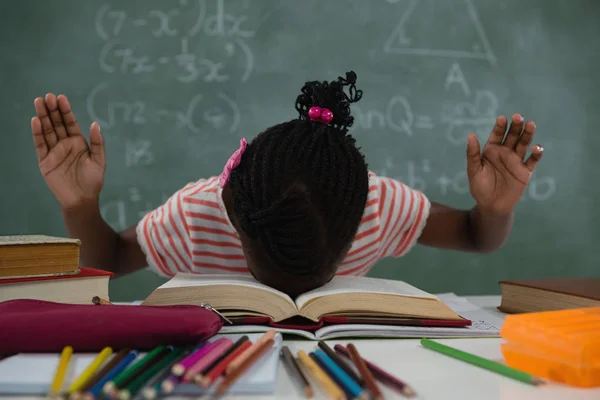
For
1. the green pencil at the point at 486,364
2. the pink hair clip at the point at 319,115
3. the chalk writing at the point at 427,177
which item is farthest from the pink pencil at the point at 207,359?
the chalk writing at the point at 427,177

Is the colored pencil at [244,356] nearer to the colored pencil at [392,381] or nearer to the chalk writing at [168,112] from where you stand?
the colored pencil at [392,381]

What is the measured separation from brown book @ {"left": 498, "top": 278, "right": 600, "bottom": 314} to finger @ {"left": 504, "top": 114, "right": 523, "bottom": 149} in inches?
9.5

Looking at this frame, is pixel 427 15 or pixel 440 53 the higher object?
pixel 427 15

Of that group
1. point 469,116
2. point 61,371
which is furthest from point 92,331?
point 469,116

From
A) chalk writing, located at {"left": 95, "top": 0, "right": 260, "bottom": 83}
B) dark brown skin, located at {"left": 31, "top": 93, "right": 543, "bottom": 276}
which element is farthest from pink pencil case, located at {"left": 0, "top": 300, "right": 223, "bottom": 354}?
chalk writing, located at {"left": 95, "top": 0, "right": 260, "bottom": 83}

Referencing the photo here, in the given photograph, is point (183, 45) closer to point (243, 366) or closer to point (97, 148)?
point (97, 148)

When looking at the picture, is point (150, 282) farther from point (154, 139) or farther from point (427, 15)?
point (427, 15)

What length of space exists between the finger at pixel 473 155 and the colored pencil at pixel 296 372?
1.90ft

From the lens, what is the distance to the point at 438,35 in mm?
2092

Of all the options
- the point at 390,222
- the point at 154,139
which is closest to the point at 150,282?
the point at 154,139

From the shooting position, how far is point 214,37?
6.51ft

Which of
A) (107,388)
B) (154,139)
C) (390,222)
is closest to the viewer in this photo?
(107,388)

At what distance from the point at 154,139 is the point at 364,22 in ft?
2.85

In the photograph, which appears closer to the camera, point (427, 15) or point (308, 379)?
point (308, 379)
